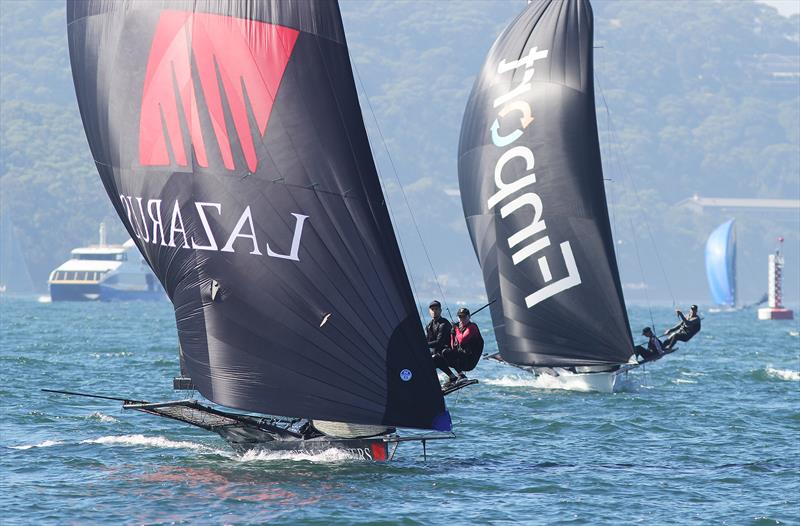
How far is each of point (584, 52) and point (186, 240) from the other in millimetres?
15408

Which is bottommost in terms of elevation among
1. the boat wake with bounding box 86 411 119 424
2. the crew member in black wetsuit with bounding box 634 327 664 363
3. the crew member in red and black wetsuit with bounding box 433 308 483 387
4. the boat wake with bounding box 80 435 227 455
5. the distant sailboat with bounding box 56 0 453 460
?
the boat wake with bounding box 80 435 227 455

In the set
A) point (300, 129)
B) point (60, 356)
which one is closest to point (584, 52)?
point (300, 129)

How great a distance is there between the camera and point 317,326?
62.1 ft

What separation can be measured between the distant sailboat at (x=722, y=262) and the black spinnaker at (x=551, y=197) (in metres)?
88.1

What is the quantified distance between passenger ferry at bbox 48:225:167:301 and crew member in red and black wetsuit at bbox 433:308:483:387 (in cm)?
11769

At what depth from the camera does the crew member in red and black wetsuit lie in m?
21.0

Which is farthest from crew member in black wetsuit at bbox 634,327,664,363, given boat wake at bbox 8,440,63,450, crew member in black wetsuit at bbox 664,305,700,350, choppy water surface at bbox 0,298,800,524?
boat wake at bbox 8,440,63,450

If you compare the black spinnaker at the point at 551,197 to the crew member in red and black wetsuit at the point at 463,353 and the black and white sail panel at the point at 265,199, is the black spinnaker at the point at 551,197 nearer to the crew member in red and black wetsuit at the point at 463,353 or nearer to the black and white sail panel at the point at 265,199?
the crew member in red and black wetsuit at the point at 463,353

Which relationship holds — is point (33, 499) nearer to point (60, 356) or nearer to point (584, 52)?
point (584, 52)

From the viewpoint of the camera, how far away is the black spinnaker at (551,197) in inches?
1238

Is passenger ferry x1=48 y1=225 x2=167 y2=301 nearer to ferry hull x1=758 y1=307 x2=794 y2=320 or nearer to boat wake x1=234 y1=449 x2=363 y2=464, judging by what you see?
ferry hull x1=758 y1=307 x2=794 y2=320

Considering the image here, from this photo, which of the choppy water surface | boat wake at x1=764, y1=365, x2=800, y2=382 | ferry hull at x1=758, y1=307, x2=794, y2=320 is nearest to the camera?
the choppy water surface

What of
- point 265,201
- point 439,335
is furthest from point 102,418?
point 265,201

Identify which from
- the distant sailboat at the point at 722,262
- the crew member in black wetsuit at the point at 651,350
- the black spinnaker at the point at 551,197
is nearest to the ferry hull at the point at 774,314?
the distant sailboat at the point at 722,262
